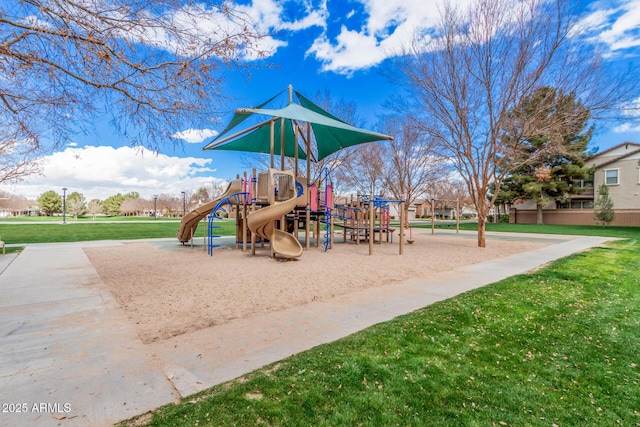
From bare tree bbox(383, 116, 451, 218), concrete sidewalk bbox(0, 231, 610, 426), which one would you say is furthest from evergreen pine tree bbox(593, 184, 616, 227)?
concrete sidewalk bbox(0, 231, 610, 426)

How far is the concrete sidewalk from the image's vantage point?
2424 millimetres

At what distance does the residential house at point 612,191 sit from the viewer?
92.5 ft

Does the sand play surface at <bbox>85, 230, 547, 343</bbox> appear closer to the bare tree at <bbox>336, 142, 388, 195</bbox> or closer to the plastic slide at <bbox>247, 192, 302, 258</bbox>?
the plastic slide at <bbox>247, 192, 302, 258</bbox>

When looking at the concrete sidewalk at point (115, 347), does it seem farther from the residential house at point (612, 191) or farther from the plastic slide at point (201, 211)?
the residential house at point (612, 191)

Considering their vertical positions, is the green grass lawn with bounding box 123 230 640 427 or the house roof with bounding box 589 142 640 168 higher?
the house roof with bounding box 589 142 640 168

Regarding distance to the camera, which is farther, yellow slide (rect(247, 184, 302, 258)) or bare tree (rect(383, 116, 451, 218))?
bare tree (rect(383, 116, 451, 218))

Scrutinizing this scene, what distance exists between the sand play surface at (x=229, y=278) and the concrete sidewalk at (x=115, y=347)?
0.32 meters

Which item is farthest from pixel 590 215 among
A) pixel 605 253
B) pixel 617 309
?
pixel 617 309

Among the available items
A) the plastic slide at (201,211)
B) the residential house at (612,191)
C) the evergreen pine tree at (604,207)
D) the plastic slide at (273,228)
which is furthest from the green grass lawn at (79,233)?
the residential house at (612,191)

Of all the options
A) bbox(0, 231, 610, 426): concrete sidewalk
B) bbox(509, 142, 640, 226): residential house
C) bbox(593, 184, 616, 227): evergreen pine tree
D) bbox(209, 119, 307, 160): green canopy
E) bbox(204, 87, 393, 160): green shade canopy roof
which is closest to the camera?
bbox(0, 231, 610, 426): concrete sidewalk

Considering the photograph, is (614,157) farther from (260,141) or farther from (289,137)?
(260,141)

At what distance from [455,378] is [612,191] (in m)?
37.2

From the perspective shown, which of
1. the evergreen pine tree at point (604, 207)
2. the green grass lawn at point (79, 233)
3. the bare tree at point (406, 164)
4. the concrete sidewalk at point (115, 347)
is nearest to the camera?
the concrete sidewalk at point (115, 347)

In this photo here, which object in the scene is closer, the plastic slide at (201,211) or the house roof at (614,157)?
the plastic slide at (201,211)
